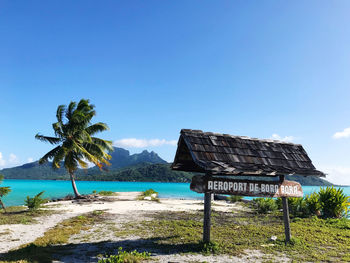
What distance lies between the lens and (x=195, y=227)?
487 inches

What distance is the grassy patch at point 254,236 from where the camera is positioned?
8.43 metres

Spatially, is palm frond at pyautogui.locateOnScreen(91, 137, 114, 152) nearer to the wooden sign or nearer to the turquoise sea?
the turquoise sea

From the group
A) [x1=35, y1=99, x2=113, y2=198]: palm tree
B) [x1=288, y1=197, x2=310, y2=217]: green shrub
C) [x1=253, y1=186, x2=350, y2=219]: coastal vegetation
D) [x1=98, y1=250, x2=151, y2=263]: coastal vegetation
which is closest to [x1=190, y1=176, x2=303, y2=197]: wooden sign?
[x1=98, y1=250, x2=151, y2=263]: coastal vegetation

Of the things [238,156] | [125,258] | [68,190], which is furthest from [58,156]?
[68,190]

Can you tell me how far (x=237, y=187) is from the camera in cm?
859

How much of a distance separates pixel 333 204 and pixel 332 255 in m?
8.88

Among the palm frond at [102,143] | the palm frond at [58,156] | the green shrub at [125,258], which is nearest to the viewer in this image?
the green shrub at [125,258]

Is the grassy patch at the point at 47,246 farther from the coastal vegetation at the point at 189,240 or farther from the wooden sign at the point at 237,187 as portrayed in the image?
the wooden sign at the point at 237,187

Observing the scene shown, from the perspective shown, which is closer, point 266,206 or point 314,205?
point 314,205

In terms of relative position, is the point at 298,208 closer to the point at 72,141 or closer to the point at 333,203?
the point at 333,203

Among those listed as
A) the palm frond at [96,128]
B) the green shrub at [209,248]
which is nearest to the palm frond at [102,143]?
the palm frond at [96,128]

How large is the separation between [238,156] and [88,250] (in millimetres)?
6200

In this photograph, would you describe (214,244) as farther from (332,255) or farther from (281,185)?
(332,255)

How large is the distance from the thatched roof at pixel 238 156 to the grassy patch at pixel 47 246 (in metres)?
5.14
